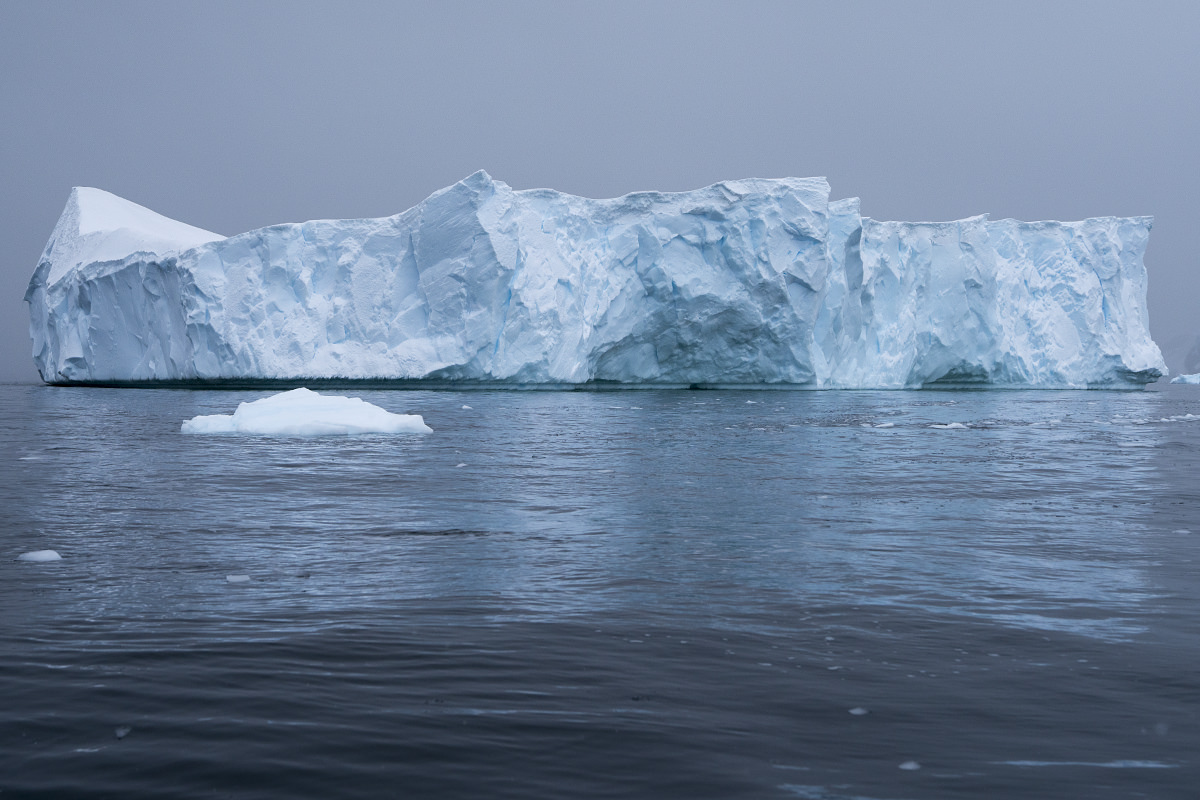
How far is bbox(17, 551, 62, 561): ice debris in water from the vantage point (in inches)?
218

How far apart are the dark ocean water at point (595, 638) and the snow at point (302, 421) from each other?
5112 millimetres

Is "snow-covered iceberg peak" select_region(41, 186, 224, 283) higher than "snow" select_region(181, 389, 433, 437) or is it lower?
higher

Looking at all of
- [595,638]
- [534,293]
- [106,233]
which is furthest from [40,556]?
[106,233]

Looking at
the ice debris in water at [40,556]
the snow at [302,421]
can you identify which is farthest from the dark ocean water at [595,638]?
the snow at [302,421]

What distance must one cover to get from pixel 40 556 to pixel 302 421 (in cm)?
982

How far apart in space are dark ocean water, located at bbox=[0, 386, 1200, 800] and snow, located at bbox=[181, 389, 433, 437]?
5.11m

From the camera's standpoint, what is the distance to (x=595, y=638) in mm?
4055

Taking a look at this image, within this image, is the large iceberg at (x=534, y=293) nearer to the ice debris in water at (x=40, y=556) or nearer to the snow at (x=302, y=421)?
the snow at (x=302, y=421)

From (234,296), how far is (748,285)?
13809 millimetres

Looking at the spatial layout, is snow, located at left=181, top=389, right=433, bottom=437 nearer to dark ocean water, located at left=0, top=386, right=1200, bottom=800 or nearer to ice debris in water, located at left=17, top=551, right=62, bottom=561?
dark ocean water, located at left=0, top=386, right=1200, bottom=800

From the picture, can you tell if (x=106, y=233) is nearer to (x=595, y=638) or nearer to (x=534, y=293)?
(x=534, y=293)

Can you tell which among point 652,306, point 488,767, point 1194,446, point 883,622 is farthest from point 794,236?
point 488,767

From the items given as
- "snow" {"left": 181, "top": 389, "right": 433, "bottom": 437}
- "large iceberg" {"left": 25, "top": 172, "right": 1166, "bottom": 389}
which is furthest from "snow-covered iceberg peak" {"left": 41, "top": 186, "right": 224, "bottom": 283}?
"snow" {"left": 181, "top": 389, "right": 433, "bottom": 437}

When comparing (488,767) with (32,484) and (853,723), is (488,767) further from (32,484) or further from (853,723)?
(32,484)
